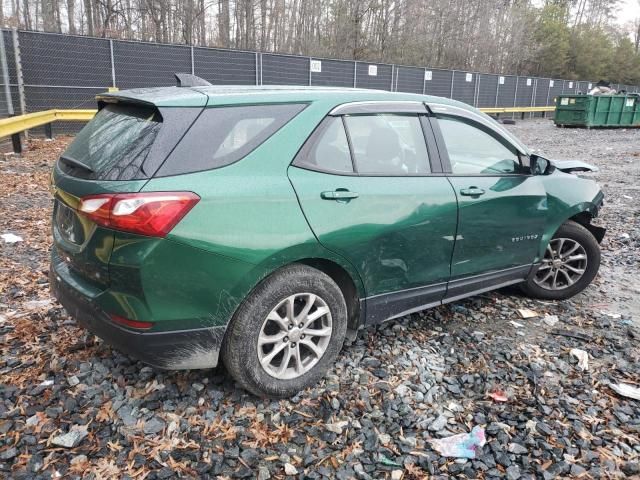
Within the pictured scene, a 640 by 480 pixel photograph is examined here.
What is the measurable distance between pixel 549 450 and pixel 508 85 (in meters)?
29.0

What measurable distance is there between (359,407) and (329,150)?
1.49 meters

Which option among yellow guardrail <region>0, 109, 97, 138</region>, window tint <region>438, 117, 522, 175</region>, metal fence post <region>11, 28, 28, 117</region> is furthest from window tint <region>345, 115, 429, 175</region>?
metal fence post <region>11, 28, 28, 117</region>

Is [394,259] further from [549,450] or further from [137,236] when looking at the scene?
[137,236]

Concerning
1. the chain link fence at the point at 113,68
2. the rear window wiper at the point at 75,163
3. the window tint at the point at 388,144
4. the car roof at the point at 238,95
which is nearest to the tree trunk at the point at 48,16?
the chain link fence at the point at 113,68

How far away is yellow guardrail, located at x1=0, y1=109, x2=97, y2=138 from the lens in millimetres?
7999

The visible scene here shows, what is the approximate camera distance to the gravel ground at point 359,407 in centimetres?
246

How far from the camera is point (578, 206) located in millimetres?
4270

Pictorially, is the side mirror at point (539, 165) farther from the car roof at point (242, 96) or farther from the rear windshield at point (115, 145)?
the rear windshield at point (115, 145)

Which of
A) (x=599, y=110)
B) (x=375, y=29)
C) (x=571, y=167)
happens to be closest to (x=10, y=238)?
(x=571, y=167)

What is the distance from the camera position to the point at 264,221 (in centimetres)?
257

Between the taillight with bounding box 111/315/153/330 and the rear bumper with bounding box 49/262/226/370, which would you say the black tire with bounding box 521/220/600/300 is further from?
the taillight with bounding box 111/315/153/330

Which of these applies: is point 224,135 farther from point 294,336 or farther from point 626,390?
point 626,390

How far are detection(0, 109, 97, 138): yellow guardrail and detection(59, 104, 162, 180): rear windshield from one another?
6.03 m

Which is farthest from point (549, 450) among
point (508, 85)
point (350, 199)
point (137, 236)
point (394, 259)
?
point (508, 85)
